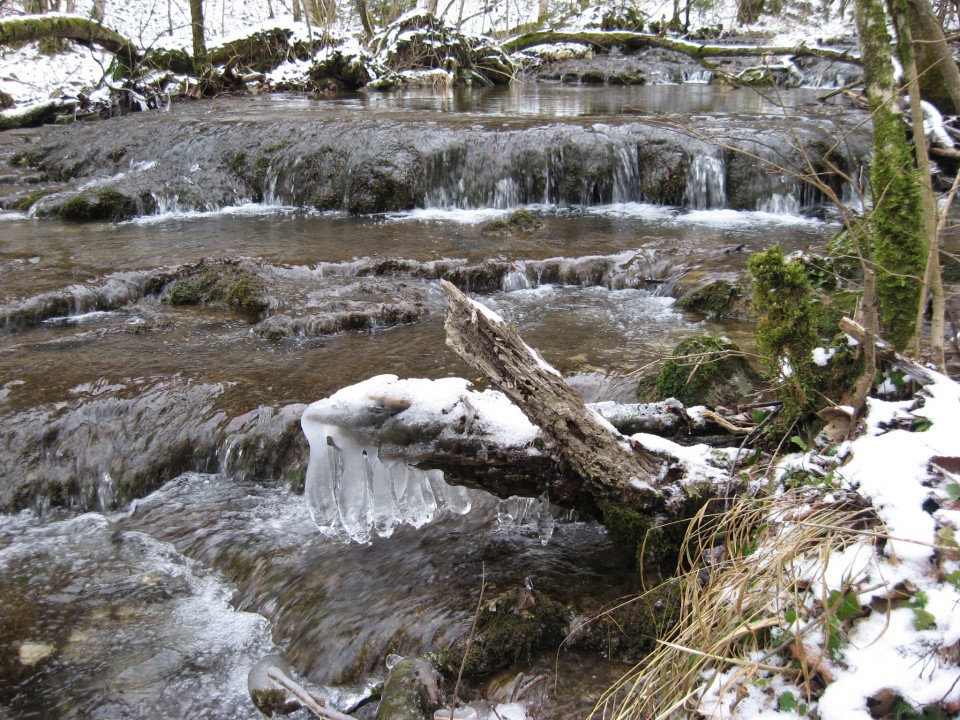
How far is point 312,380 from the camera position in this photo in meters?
4.84

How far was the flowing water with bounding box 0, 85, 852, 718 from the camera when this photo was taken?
9.67 ft

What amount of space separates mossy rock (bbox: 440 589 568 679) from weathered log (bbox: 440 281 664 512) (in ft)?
1.66

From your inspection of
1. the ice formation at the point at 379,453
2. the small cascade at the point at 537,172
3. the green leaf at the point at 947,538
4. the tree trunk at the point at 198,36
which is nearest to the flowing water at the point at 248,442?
the ice formation at the point at 379,453

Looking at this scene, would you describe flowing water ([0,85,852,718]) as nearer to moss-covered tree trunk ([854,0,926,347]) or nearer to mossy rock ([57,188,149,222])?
mossy rock ([57,188,149,222])

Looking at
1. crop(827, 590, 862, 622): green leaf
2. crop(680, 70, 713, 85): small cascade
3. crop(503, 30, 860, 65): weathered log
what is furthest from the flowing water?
crop(503, 30, 860, 65): weathered log

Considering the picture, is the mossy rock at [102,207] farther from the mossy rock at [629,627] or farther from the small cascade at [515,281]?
the mossy rock at [629,627]

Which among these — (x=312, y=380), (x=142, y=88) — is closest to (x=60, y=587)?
(x=312, y=380)

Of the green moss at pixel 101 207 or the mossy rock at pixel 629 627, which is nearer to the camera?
the mossy rock at pixel 629 627

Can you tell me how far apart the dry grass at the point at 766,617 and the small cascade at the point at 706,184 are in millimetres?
8145

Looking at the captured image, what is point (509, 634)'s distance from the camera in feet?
8.80

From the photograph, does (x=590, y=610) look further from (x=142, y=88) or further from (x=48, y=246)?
(x=142, y=88)

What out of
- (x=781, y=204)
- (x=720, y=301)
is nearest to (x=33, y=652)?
(x=720, y=301)

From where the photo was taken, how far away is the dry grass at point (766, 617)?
1.79 m

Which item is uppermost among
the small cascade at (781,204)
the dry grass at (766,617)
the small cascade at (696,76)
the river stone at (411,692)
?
the small cascade at (696,76)
